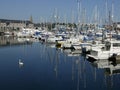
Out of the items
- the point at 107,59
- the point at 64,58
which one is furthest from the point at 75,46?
the point at 107,59

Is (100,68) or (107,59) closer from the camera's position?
(100,68)

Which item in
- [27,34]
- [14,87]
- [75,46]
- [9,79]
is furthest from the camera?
[27,34]

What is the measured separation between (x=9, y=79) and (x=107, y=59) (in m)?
13.3

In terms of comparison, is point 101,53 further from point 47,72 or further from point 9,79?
point 9,79

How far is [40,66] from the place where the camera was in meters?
32.6

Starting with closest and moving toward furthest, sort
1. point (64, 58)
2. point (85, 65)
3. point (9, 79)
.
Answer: point (9, 79) → point (85, 65) → point (64, 58)

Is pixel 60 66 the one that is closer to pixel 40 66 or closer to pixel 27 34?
pixel 40 66

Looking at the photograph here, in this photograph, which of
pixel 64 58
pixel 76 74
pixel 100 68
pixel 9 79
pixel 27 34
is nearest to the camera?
pixel 9 79

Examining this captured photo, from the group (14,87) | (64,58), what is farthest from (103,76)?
(64,58)

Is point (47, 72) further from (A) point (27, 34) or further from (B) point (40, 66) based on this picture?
(A) point (27, 34)

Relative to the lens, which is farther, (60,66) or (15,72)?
(60,66)

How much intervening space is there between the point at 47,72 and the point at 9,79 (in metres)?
4.78

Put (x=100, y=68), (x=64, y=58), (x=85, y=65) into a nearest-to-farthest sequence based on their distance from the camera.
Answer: (x=100, y=68) → (x=85, y=65) → (x=64, y=58)

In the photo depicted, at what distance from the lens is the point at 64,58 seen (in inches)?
1542
